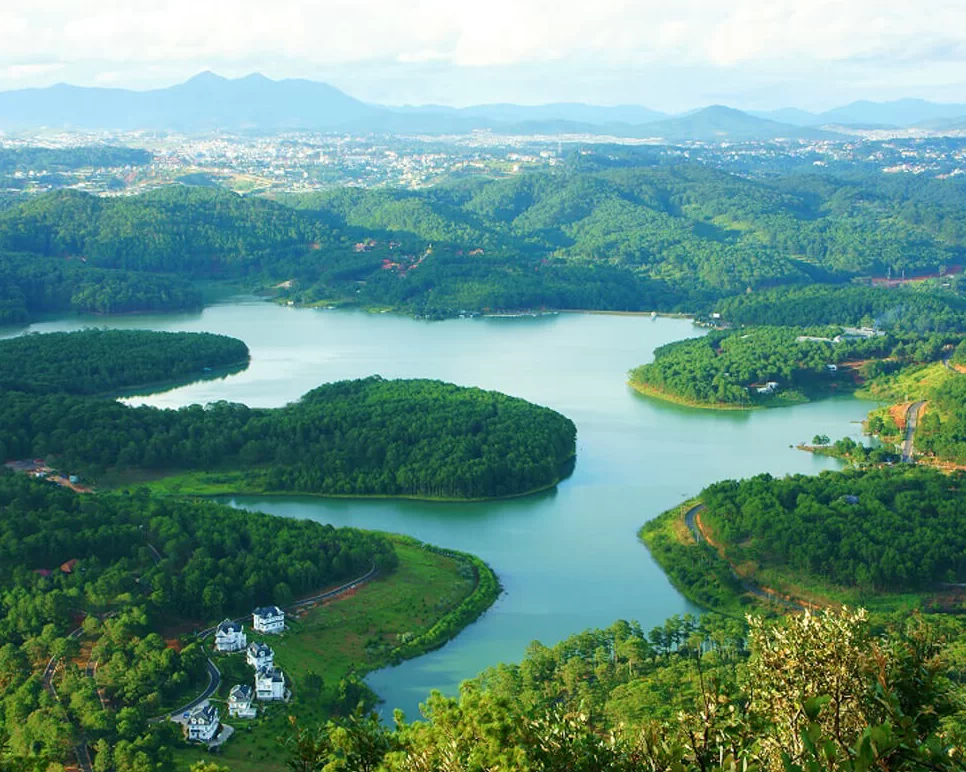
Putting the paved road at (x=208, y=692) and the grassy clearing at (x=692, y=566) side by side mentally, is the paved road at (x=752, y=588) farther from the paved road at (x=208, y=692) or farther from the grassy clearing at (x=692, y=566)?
the paved road at (x=208, y=692)

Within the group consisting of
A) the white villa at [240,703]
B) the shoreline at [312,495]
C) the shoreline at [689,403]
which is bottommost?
the shoreline at [689,403]

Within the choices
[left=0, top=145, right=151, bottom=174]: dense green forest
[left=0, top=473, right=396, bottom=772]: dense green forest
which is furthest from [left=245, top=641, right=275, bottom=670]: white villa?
[left=0, top=145, right=151, bottom=174]: dense green forest

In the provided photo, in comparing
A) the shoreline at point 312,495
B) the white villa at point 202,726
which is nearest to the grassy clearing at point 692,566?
the shoreline at point 312,495

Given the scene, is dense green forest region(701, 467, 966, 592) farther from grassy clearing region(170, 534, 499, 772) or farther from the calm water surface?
grassy clearing region(170, 534, 499, 772)

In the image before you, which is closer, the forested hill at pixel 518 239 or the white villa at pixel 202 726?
the white villa at pixel 202 726

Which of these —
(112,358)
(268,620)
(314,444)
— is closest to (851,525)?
(268,620)

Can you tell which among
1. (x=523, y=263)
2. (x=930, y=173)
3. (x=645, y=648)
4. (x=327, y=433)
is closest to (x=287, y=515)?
(x=327, y=433)
